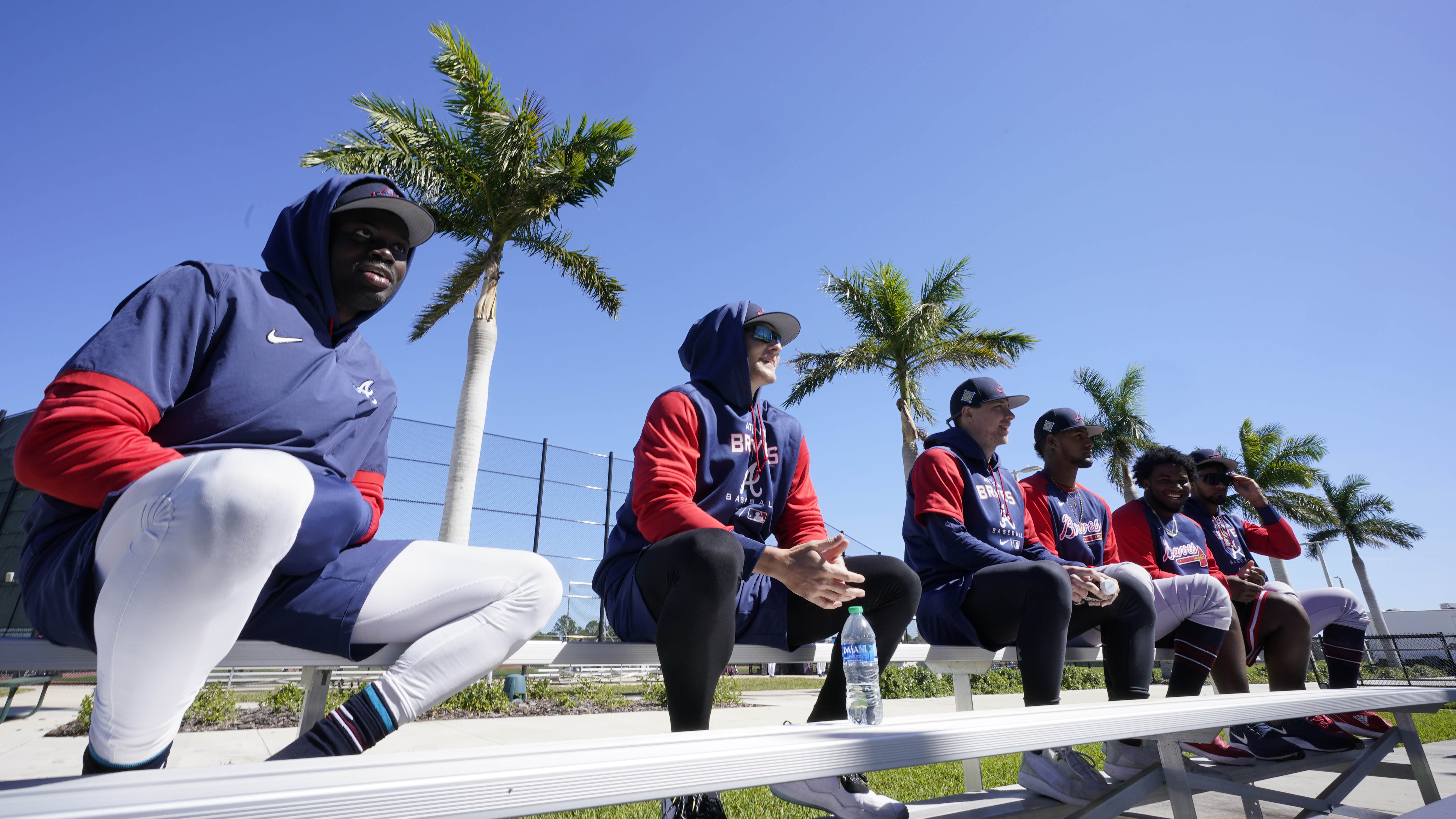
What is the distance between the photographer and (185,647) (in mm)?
1068

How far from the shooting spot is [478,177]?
11359mm

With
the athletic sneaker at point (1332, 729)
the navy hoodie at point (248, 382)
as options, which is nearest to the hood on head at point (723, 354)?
the navy hoodie at point (248, 382)

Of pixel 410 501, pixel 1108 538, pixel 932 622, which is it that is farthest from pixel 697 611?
pixel 410 501

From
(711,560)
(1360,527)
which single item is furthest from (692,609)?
(1360,527)

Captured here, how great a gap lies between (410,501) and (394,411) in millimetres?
12848

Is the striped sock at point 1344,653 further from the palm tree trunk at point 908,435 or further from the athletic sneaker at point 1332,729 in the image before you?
the palm tree trunk at point 908,435

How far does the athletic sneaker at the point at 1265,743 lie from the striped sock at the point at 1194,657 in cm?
23

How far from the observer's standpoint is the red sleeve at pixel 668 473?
2.09 meters

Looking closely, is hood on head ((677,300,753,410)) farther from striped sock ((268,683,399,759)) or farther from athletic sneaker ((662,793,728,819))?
striped sock ((268,683,399,759))

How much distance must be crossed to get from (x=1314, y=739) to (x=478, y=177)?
11.8m

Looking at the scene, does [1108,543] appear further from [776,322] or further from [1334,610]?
[776,322]

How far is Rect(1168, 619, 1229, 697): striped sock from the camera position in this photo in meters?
3.31

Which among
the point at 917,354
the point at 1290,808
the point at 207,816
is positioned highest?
the point at 917,354

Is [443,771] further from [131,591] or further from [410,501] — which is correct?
[410,501]
